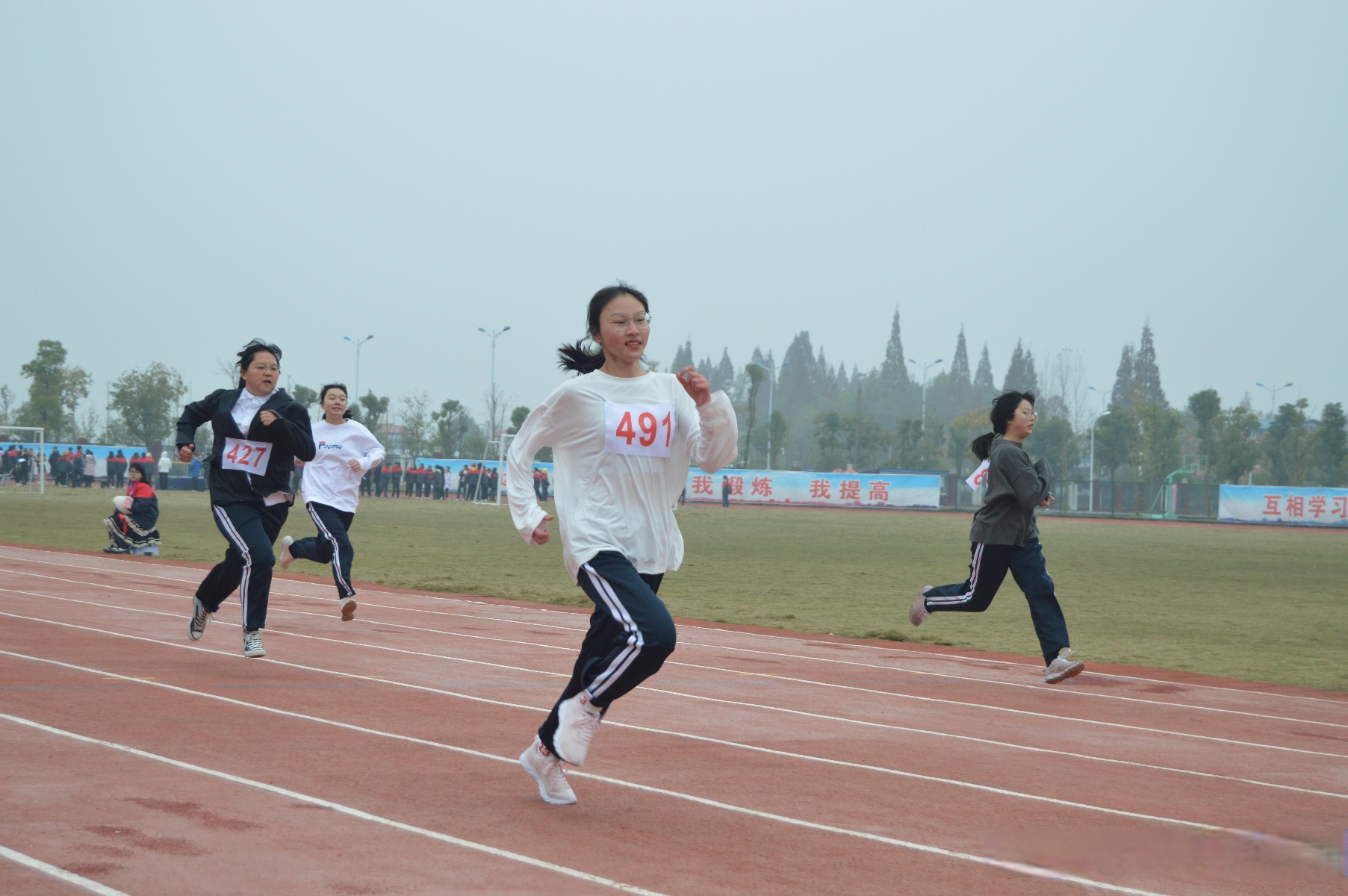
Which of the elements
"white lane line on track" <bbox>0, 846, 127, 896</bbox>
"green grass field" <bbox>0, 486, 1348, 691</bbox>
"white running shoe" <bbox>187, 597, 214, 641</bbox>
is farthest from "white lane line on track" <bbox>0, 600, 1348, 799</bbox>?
"green grass field" <bbox>0, 486, 1348, 691</bbox>

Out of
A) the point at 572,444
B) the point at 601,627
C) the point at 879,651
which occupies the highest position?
the point at 572,444

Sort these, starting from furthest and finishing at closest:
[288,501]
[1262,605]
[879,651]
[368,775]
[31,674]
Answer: [1262,605]
[879,651]
[288,501]
[31,674]
[368,775]

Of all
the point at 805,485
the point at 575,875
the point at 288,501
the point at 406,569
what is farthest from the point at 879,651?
the point at 805,485

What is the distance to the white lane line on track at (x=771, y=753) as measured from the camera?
4.98 meters

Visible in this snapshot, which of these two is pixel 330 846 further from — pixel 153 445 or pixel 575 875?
pixel 153 445

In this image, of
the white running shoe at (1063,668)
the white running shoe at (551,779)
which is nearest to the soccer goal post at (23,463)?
the white running shoe at (1063,668)

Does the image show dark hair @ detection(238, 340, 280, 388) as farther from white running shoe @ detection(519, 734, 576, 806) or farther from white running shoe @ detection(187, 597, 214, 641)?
white running shoe @ detection(519, 734, 576, 806)

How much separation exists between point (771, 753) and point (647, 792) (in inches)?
42.7

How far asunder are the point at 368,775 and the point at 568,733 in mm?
946

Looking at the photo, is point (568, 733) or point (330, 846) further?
point (568, 733)

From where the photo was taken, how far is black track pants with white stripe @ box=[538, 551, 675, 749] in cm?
482

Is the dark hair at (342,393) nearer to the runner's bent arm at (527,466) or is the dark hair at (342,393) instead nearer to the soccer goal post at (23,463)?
the runner's bent arm at (527,466)

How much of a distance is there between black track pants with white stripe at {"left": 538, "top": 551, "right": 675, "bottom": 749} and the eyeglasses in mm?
888

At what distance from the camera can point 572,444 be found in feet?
16.8
